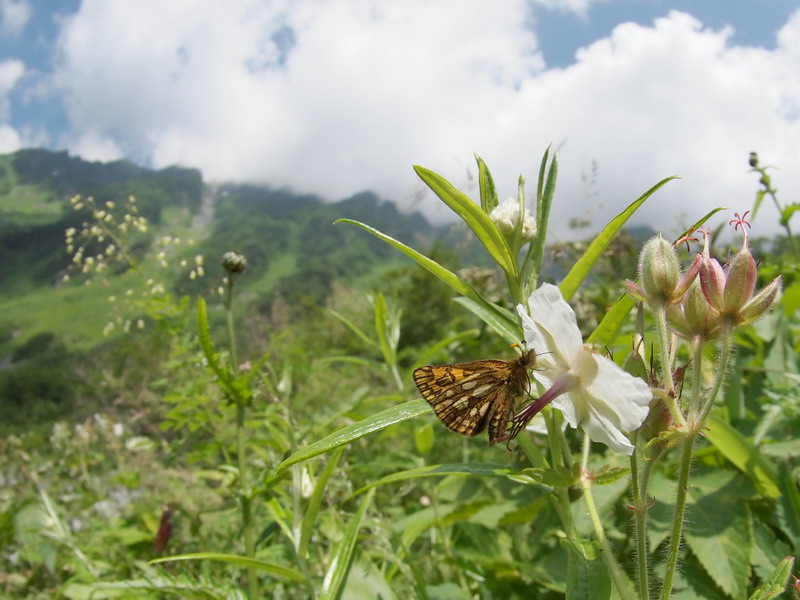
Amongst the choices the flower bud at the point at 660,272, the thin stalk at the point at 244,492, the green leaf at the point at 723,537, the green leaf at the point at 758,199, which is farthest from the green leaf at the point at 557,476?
the green leaf at the point at 758,199

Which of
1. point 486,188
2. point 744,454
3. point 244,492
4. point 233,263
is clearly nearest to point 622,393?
point 486,188

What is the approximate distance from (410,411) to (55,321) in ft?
425

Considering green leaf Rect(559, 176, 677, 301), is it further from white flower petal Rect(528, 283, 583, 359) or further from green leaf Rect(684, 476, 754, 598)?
green leaf Rect(684, 476, 754, 598)

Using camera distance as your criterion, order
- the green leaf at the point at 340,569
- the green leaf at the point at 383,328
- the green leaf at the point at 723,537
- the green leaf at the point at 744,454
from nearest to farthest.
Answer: the green leaf at the point at 340,569, the green leaf at the point at 723,537, the green leaf at the point at 744,454, the green leaf at the point at 383,328

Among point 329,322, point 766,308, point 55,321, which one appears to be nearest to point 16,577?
point 766,308

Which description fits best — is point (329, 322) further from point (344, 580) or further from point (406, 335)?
point (344, 580)

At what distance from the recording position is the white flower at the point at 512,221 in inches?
47.5

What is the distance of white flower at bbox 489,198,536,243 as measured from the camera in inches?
47.5

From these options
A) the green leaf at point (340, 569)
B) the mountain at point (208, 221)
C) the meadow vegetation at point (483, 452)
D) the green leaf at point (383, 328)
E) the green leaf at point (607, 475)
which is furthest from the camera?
the mountain at point (208, 221)

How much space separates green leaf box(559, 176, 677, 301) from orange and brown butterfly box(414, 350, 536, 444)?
279 millimetres

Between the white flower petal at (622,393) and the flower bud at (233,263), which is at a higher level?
the flower bud at (233,263)

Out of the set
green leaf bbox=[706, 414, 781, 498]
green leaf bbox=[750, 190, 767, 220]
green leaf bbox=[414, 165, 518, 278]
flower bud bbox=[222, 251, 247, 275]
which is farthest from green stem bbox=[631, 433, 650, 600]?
green leaf bbox=[750, 190, 767, 220]

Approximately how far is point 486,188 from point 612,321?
0.42 meters

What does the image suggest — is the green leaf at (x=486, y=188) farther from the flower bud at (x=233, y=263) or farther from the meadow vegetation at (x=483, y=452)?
the flower bud at (x=233, y=263)
